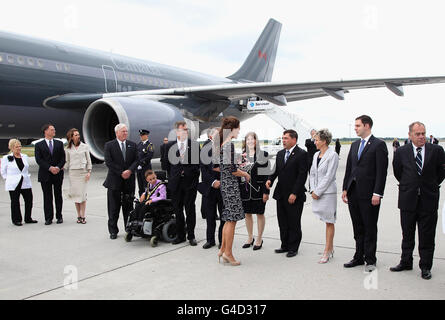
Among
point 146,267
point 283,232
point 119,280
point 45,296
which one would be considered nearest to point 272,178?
point 283,232

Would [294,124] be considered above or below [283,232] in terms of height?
above

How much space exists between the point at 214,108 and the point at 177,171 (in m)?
9.35

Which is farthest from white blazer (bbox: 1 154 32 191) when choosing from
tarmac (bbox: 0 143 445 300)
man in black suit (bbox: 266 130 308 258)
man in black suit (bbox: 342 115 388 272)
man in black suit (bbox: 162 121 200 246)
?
man in black suit (bbox: 342 115 388 272)

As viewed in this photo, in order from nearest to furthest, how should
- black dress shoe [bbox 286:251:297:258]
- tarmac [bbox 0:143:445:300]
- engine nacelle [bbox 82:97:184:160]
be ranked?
tarmac [bbox 0:143:445:300] → black dress shoe [bbox 286:251:297:258] → engine nacelle [bbox 82:97:184:160]

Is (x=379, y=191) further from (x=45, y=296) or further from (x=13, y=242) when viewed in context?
(x=13, y=242)

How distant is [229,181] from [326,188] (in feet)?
3.16

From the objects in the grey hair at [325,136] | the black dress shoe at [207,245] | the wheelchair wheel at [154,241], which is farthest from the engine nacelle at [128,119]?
the grey hair at [325,136]

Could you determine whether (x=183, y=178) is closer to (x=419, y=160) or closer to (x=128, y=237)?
(x=128, y=237)

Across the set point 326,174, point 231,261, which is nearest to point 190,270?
point 231,261

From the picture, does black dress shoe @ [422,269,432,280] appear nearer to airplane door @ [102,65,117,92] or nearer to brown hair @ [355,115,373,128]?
brown hair @ [355,115,373,128]

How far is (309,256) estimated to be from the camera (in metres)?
4.25

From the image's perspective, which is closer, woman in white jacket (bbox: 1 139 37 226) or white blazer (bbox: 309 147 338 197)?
white blazer (bbox: 309 147 338 197)

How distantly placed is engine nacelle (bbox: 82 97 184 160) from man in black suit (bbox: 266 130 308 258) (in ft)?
20.5

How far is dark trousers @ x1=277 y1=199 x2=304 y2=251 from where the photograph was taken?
14.3 feet
